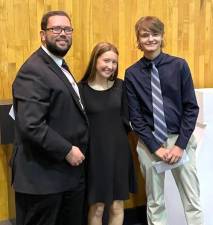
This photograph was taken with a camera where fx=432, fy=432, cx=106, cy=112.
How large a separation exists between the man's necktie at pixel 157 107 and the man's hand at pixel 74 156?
590 mm

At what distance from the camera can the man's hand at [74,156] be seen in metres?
2.16

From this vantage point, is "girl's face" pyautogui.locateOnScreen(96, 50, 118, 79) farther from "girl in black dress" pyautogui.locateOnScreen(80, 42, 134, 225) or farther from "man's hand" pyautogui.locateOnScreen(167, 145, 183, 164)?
"man's hand" pyautogui.locateOnScreen(167, 145, 183, 164)

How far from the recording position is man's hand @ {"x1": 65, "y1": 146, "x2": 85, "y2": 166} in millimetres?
2156

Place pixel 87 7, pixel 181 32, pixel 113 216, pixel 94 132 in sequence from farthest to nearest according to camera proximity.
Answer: pixel 181 32 → pixel 87 7 → pixel 113 216 → pixel 94 132

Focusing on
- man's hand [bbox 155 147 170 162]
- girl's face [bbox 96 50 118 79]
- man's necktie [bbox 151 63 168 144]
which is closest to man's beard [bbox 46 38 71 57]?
girl's face [bbox 96 50 118 79]

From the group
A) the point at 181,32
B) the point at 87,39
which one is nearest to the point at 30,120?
the point at 87,39

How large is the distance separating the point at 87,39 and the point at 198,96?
89cm

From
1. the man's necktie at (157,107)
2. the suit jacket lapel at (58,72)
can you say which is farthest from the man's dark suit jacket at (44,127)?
the man's necktie at (157,107)

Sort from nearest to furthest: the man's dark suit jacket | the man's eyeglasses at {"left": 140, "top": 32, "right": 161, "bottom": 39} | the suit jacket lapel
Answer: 1. the man's dark suit jacket
2. the suit jacket lapel
3. the man's eyeglasses at {"left": 140, "top": 32, "right": 161, "bottom": 39}

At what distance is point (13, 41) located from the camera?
285cm

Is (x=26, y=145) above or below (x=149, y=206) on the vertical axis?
above

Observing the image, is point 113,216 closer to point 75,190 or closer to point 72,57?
point 75,190

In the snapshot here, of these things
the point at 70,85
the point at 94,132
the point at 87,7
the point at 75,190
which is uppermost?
the point at 87,7

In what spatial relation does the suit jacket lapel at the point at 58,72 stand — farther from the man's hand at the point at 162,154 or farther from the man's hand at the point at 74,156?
the man's hand at the point at 162,154
